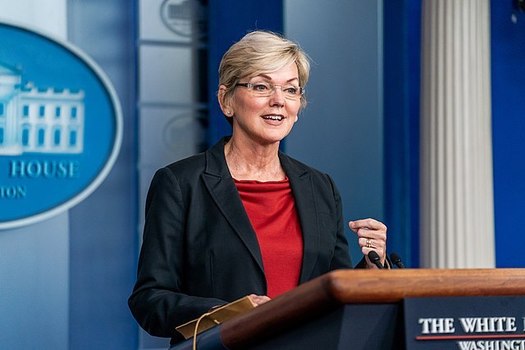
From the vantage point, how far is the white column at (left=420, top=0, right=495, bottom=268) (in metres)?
4.47

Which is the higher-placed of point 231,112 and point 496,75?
point 496,75

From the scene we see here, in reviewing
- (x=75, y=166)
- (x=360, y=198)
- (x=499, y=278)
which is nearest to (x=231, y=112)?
(x=499, y=278)

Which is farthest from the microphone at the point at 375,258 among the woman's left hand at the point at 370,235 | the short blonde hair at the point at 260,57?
the short blonde hair at the point at 260,57

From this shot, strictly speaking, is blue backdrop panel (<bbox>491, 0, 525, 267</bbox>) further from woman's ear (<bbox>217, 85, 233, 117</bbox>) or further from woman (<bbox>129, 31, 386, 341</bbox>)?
woman's ear (<bbox>217, 85, 233, 117</bbox>)

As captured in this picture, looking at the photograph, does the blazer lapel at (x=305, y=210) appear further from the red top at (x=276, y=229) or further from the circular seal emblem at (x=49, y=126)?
the circular seal emblem at (x=49, y=126)

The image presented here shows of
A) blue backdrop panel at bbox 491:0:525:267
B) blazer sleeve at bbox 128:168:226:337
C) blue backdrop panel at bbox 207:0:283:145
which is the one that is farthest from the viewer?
blue backdrop panel at bbox 491:0:525:267

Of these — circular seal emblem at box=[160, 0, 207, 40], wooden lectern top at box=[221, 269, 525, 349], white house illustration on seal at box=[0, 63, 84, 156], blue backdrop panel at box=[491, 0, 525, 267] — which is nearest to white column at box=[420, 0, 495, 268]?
blue backdrop panel at box=[491, 0, 525, 267]

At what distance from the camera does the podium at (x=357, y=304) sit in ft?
4.19

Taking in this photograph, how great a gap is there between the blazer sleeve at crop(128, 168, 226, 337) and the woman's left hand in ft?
1.06

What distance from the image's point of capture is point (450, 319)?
4.33 feet

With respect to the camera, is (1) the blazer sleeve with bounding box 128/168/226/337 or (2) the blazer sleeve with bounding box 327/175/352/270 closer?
(1) the blazer sleeve with bounding box 128/168/226/337

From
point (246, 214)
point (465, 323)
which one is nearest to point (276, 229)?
point (246, 214)

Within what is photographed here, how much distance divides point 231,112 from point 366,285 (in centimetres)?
90

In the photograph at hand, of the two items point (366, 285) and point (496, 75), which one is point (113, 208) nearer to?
point (496, 75)
